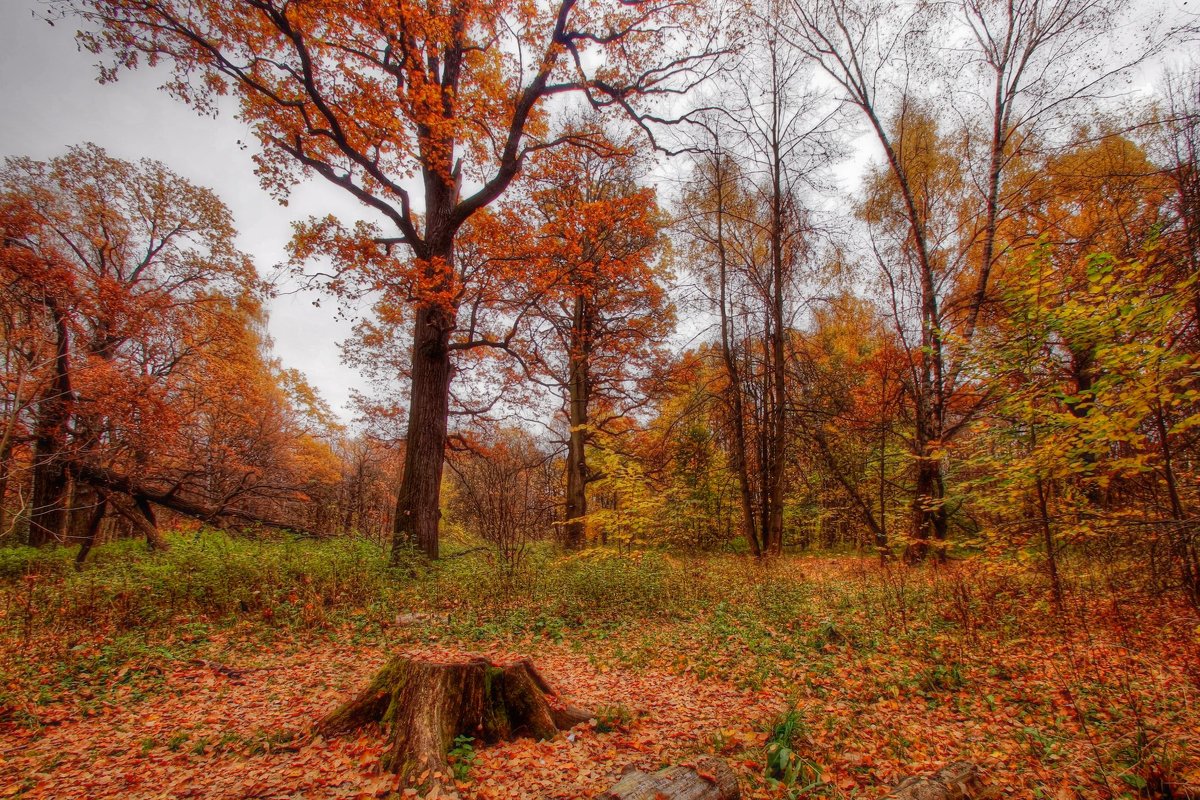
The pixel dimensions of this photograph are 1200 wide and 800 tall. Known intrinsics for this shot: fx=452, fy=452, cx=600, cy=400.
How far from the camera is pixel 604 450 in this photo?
13.0 metres

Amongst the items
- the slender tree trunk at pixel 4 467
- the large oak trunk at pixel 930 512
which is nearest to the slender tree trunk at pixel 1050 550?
the large oak trunk at pixel 930 512

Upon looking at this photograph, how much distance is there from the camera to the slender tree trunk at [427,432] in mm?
8211

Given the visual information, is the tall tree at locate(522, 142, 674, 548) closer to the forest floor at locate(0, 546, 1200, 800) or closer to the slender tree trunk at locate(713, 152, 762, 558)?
the slender tree trunk at locate(713, 152, 762, 558)

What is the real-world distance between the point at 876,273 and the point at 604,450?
26.7ft

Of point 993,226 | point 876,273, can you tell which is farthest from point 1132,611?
point 876,273

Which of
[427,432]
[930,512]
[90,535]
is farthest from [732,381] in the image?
[90,535]

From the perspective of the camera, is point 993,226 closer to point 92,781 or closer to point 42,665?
point 92,781

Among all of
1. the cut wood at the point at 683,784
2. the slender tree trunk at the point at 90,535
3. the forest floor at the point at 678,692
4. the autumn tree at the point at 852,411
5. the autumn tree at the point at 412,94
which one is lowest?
the forest floor at the point at 678,692

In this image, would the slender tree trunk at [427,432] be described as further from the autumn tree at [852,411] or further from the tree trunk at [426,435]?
the autumn tree at [852,411]

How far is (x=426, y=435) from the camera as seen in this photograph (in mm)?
8461

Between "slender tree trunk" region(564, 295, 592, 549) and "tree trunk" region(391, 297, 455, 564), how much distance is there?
4.47 meters

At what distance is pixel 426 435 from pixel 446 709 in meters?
6.00

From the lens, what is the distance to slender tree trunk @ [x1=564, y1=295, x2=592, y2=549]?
1273 cm

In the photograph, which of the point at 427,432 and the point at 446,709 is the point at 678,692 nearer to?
the point at 446,709
